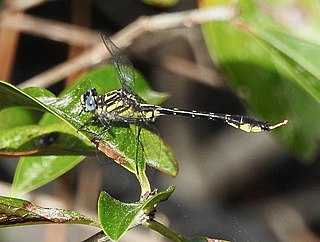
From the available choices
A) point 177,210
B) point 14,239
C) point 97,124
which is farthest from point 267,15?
point 14,239

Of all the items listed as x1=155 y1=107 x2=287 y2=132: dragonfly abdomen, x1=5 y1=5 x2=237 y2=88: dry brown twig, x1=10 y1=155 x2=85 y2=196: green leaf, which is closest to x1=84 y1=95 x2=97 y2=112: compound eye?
x1=10 y1=155 x2=85 y2=196: green leaf

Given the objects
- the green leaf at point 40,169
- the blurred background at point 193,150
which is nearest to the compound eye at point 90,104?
the green leaf at point 40,169

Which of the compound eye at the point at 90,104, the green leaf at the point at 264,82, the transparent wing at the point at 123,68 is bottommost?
the compound eye at the point at 90,104

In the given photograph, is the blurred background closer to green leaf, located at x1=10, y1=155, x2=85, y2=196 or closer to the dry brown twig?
the dry brown twig

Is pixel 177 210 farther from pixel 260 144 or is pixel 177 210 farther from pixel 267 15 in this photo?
pixel 267 15

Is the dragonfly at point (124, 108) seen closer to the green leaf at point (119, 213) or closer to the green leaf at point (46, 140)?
the green leaf at point (46, 140)

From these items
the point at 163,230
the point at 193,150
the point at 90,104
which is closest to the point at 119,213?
the point at 163,230

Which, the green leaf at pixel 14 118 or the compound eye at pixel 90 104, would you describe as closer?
the compound eye at pixel 90 104
